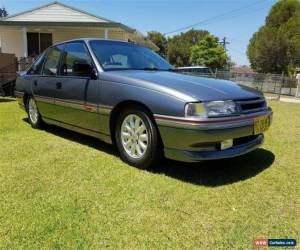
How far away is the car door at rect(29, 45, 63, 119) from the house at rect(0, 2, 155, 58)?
434 inches

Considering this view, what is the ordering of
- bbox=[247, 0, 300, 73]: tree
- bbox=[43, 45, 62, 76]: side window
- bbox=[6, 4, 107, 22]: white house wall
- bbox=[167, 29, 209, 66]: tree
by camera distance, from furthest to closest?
bbox=[167, 29, 209, 66]: tree
bbox=[247, 0, 300, 73]: tree
bbox=[6, 4, 107, 22]: white house wall
bbox=[43, 45, 62, 76]: side window

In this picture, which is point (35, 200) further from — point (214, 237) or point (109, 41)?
point (109, 41)

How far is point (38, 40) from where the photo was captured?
19.0m

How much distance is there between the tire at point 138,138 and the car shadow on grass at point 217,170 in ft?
0.77

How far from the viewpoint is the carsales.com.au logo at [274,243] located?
2.48 meters

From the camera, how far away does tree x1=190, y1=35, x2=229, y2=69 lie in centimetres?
5409

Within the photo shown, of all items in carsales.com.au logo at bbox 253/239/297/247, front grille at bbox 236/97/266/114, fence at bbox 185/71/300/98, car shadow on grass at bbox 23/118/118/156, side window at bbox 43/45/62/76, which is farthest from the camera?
fence at bbox 185/71/300/98

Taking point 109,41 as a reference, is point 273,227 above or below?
below

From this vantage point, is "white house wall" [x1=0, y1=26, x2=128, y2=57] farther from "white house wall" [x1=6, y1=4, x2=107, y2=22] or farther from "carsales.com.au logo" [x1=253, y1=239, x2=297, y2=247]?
"carsales.com.au logo" [x1=253, y1=239, x2=297, y2=247]

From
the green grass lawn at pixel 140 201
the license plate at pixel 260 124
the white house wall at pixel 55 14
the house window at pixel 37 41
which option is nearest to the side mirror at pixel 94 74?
the green grass lawn at pixel 140 201

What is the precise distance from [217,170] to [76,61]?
8.14 feet

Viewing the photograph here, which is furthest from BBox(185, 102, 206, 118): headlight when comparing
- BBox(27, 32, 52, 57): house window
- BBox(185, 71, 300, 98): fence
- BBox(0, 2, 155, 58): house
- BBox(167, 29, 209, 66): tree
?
BBox(167, 29, 209, 66): tree

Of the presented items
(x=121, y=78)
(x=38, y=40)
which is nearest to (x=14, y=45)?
(x=38, y=40)

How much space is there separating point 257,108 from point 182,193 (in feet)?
4.69
